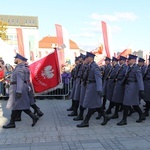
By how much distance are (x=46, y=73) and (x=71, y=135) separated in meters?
3.76

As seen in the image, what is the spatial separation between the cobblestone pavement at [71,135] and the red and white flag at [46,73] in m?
1.55

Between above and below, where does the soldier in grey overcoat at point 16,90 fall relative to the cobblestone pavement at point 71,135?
above

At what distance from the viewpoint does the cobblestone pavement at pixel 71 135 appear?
522 cm

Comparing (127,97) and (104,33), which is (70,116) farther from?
(104,33)

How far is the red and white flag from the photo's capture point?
30.5 ft

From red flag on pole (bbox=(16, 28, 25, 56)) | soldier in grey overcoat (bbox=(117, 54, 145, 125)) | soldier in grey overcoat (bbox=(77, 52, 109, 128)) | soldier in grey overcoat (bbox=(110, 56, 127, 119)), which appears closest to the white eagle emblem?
soldier in grey overcoat (bbox=(110, 56, 127, 119))

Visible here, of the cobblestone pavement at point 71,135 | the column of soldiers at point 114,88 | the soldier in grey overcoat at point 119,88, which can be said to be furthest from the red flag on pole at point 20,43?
the soldier in grey overcoat at point 119,88

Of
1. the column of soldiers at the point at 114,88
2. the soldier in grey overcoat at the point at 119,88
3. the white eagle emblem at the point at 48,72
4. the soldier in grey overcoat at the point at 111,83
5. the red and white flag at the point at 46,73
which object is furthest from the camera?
the white eagle emblem at the point at 48,72

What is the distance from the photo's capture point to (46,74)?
30.9 feet

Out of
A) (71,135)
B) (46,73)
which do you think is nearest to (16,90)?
(71,135)

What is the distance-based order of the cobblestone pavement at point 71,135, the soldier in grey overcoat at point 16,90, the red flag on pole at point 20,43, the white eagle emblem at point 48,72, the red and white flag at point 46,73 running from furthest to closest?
the red flag on pole at point 20,43 → the white eagle emblem at point 48,72 → the red and white flag at point 46,73 → the soldier in grey overcoat at point 16,90 → the cobblestone pavement at point 71,135

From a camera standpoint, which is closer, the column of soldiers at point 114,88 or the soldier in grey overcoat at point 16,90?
the soldier in grey overcoat at point 16,90

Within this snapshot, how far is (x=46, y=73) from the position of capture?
9422mm

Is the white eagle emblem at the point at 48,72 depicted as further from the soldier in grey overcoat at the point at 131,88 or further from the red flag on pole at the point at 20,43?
the red flag on pole at the point at 20,43
